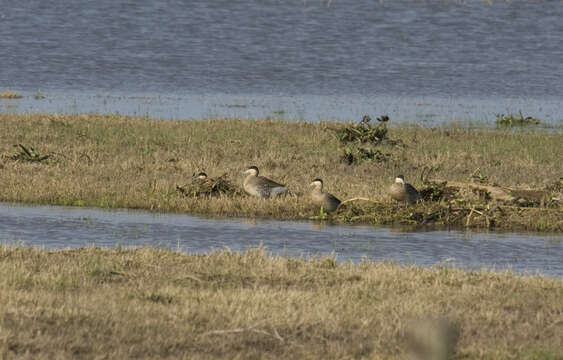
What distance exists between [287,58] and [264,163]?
34.8 meters

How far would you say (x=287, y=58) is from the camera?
5700cm

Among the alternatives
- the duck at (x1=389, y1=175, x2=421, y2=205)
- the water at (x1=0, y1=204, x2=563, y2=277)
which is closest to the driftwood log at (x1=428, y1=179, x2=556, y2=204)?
the duck at (x1=389, y1=175, x2=421, y2=205)

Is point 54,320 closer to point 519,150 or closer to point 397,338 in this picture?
point 397,338

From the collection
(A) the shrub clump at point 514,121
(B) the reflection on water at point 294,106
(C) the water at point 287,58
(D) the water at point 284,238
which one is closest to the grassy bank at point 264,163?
(D) the water at point 284,238

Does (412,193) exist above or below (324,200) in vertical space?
above

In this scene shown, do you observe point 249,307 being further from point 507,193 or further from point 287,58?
point 287,58

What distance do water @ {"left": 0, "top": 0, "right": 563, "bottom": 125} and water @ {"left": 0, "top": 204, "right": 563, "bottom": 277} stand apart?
16387 mm

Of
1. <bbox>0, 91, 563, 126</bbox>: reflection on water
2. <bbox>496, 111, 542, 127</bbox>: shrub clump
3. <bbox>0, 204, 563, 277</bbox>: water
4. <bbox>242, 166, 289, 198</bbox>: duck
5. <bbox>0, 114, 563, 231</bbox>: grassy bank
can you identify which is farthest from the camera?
<bbox>0, 91, 563, 126</bbox>: reflection on water

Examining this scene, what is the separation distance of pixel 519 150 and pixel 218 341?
1872 centimetres

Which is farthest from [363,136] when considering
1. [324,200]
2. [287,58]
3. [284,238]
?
[287,58]

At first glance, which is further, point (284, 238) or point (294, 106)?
point (294, 106)

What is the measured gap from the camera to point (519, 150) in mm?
26219

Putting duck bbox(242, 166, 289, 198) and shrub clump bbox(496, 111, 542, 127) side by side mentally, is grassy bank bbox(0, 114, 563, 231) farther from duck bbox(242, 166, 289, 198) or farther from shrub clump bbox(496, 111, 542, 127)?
shrub clump bbox(496, 111, 542, 127)

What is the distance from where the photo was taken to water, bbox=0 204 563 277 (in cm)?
1388
